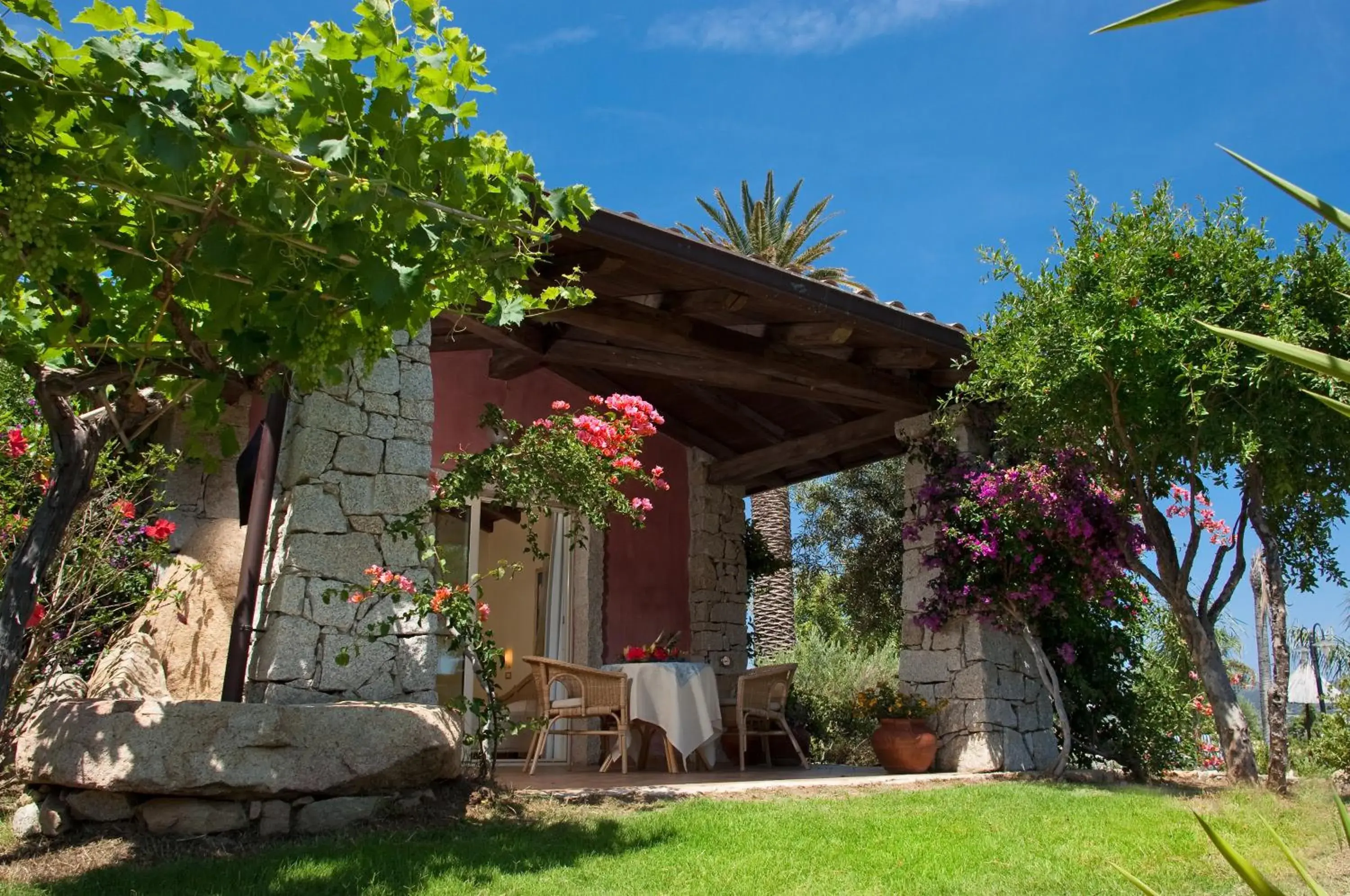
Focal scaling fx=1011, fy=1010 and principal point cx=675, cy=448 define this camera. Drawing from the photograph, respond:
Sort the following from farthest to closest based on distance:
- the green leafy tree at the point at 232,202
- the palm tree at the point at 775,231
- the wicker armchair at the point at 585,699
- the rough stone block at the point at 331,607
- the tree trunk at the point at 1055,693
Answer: the palm tree at the point at 775,231
the wicker armchair at the point at 585,699
the tree trunk at the point at 1055,693
the rough stone block at the point at 331,607
the green leafy tree at the point at 232,202

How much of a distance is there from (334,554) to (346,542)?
0.27ft

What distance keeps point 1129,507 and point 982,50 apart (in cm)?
380

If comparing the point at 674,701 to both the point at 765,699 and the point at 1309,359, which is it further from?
the point at 1309,359

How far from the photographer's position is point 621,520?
895cm

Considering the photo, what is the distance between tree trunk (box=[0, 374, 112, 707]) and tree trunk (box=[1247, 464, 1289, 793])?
5558 mm

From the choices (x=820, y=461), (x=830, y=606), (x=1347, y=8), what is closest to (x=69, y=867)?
(x=1347, y=8)

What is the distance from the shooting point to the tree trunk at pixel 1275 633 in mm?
5547

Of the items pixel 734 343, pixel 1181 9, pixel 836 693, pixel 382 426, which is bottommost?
pixel 836 693

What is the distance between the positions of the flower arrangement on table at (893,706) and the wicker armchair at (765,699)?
594 millimetres

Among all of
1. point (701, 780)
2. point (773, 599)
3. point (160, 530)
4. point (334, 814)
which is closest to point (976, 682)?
point (701, 780)

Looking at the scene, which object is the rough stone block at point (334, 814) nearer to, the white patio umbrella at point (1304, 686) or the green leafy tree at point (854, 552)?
the green leafy tree at point (854, 552)

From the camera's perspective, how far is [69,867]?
3490 millimetres

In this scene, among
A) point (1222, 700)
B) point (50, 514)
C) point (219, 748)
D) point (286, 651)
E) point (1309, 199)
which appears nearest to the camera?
point (1309, 199)

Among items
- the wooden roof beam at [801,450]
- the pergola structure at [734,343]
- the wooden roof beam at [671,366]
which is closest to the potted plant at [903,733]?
the wooden roof beam at [801,450]
